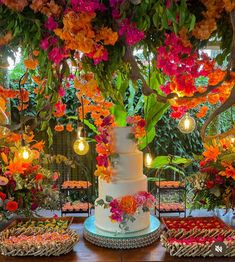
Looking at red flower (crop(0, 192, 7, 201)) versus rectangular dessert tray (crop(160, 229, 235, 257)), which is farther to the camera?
red flower (crop(0, 192, 7, 201))

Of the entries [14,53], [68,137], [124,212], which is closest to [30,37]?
[14,53]

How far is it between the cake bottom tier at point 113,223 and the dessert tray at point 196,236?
121 mm

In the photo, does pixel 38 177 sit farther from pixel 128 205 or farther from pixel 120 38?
pixel 120 38

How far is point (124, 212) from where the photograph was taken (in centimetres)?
166

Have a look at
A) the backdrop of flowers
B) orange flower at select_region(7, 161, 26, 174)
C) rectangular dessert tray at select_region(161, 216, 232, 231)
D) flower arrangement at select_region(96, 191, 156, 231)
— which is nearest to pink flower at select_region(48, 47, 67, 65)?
the backdrop of flowers

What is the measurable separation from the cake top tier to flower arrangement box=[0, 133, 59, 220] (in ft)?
1.40

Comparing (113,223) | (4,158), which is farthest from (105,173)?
(4,158)

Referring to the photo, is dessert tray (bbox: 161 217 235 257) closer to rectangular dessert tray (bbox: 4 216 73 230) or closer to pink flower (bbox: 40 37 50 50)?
rectangular dessert tray (bbox: 4 216 73 230)

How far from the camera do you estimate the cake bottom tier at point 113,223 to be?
1699 mm

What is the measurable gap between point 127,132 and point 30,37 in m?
0.82

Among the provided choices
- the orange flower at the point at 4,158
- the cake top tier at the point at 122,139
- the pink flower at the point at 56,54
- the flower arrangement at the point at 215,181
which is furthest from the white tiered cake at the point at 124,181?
the pink flower at the point at 56,54

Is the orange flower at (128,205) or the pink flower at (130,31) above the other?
the pink flower at (130,31)

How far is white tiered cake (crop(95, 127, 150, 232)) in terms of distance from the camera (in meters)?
1.70

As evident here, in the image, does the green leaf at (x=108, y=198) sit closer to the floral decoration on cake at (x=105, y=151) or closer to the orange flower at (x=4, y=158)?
the floral decoration on cake at (x=105, y=151)
